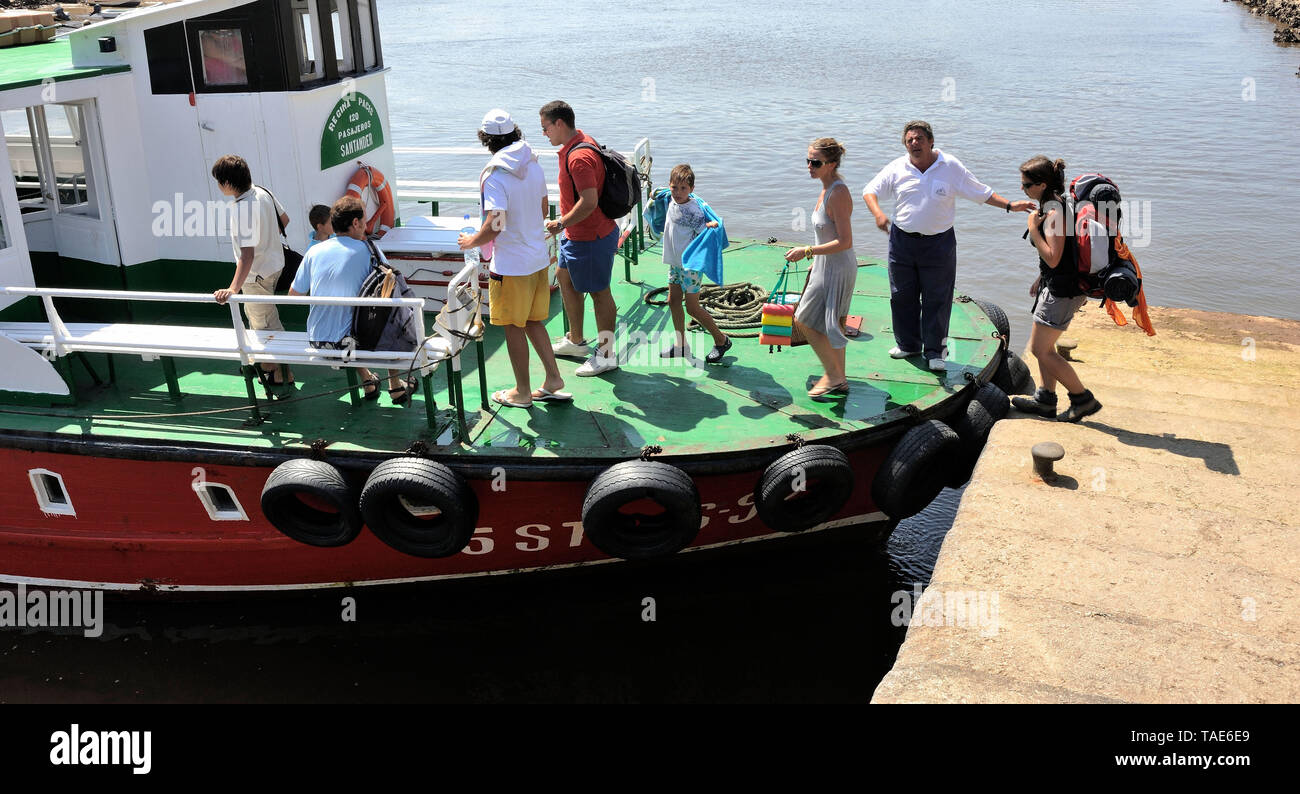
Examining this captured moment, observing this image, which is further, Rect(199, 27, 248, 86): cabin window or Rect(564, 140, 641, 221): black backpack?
Rect(199, 27, 248, 86): cabin window

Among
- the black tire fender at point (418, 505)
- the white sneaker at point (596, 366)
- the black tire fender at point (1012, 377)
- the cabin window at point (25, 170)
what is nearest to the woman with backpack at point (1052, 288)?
the black tire fender at point (1012, 377)

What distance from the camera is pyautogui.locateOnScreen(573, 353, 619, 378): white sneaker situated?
7469 millimetres

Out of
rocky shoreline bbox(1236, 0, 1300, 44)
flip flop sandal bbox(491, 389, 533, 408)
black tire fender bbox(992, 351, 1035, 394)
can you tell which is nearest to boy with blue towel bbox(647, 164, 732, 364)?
flip flop sandal bbox(491, 389, 533, 408)

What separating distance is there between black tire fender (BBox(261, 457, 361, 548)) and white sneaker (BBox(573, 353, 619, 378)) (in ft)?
6.09

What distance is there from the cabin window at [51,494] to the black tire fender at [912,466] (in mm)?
5169

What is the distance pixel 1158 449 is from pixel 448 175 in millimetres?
16353

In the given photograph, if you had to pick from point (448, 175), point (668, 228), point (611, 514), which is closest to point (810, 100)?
point (448, 175)

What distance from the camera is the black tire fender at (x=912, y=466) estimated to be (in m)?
6.57

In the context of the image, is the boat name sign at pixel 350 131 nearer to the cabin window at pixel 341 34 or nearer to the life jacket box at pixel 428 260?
the cabin window at pixel 341 34

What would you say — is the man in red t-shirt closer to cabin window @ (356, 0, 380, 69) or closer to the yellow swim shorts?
the yellow swim shorts

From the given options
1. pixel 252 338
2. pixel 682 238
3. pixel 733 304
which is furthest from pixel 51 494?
pixel 733 304
